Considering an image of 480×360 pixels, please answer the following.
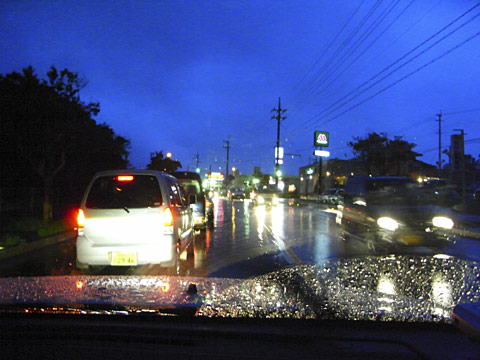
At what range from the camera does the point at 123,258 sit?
20.8ft

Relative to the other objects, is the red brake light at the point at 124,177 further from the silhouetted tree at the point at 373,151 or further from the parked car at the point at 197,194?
the silhouetted tree at the point at 373,151

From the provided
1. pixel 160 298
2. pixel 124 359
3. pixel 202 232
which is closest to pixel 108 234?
pixel 160 298

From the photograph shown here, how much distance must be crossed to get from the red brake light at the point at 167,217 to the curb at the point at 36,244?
4946 millimetres

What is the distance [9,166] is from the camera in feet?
62.0

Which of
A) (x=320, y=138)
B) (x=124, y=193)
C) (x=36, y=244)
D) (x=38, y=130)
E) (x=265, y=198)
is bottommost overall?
(x=36, y=244)

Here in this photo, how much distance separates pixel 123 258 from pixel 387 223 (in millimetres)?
6255

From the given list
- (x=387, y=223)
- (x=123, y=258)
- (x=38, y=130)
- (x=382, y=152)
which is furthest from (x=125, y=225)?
(x=382, y=152)

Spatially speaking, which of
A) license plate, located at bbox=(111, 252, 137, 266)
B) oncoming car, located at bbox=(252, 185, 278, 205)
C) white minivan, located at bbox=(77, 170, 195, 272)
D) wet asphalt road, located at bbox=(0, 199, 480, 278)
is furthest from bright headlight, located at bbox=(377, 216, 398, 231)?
oncoming car, located at bbox=(252, 185, 278, 205)

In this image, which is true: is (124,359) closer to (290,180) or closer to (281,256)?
(281,256)

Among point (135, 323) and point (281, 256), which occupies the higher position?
point (135, 323)

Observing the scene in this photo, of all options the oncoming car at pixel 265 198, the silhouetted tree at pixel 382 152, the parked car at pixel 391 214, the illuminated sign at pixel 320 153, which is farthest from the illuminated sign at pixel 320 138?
the parked car at pixel 391 214

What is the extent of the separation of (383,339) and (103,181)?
5.23 m

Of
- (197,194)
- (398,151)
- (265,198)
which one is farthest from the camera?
(398,151)

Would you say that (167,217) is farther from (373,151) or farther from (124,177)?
(373,151)
